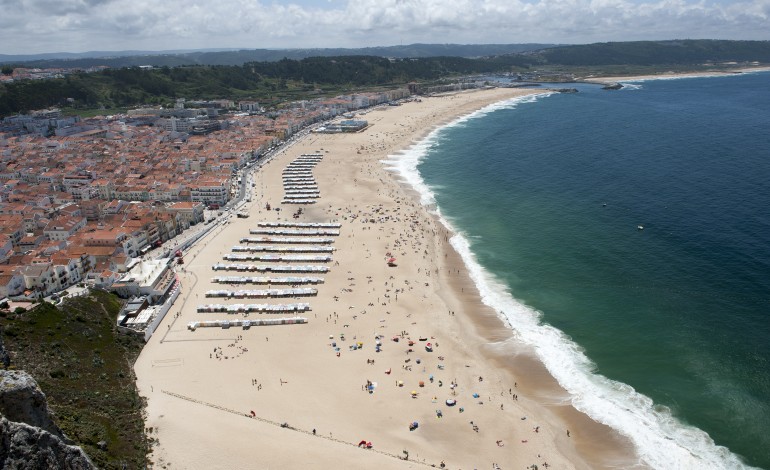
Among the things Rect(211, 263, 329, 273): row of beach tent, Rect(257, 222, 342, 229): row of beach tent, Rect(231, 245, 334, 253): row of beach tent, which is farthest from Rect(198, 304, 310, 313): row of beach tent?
Rect(257, 222, 342, 229): row of beach tent

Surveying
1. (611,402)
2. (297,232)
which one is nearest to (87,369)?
(297,232)

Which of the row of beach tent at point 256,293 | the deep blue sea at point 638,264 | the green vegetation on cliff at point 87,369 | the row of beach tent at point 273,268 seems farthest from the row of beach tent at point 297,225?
the green vegetation on cliff at point 87,369

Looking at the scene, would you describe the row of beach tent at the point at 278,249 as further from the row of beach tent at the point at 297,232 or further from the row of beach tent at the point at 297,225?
the row of beach tent at the point at 297,225

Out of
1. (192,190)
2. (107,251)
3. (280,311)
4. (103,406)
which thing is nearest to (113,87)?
(192,190)

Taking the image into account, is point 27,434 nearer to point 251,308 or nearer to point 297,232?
point 251,308

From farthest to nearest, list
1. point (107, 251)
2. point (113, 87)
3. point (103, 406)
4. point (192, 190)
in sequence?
point (113, 87)
point (192, 190)
point (107, 251)
point (103, 406)

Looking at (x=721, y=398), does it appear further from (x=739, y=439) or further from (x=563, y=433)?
(x=563, y=433)
